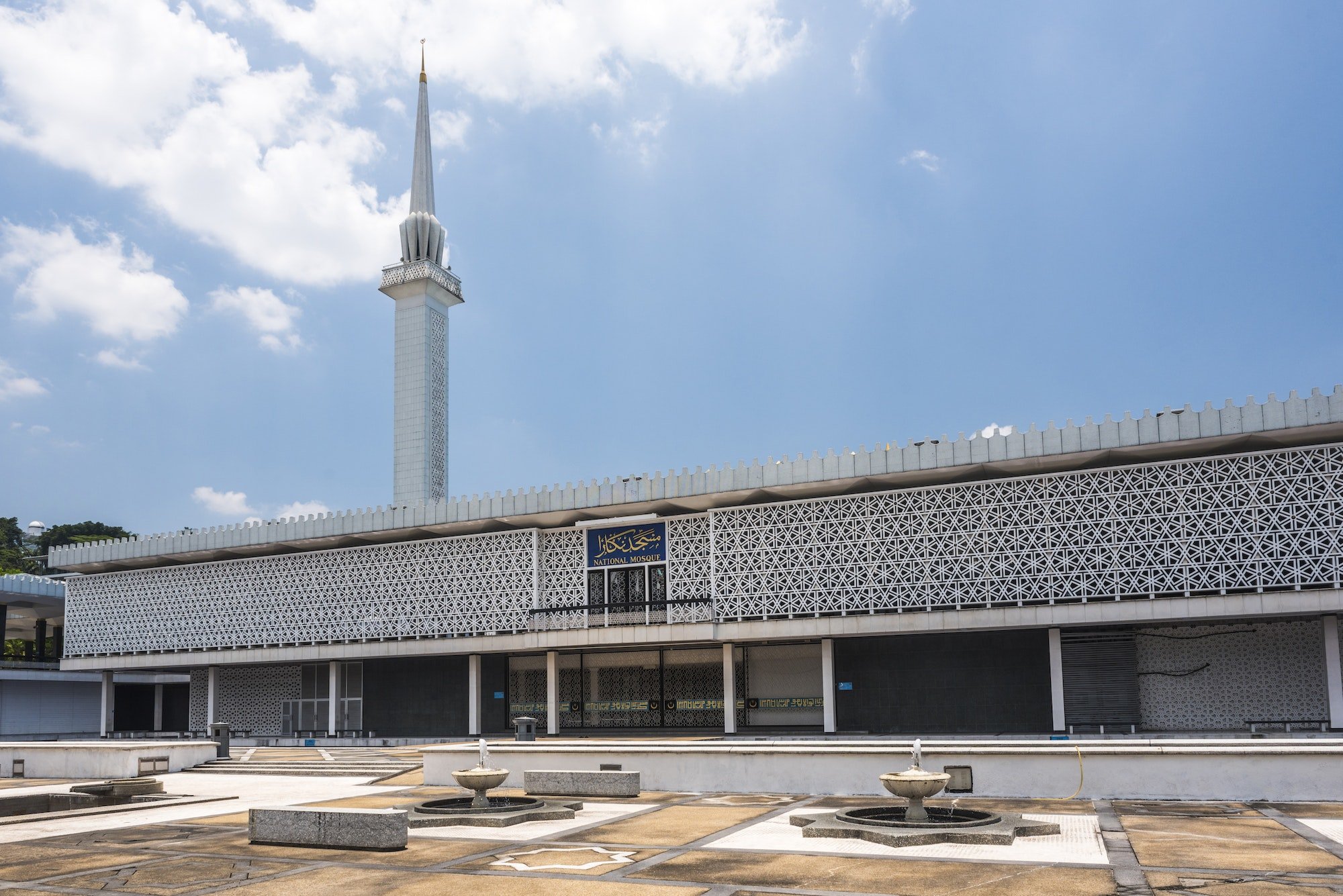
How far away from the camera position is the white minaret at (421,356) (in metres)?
50.1

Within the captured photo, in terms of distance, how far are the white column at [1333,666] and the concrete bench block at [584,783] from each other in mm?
17282


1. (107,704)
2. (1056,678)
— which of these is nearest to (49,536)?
(107,704)

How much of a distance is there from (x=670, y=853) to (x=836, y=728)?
64.8 feet

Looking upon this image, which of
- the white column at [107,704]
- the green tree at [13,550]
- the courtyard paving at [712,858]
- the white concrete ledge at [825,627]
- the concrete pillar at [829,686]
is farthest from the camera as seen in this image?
the green tree at [13,550]

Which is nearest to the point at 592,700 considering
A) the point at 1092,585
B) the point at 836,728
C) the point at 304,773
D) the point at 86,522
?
the point at 836,728

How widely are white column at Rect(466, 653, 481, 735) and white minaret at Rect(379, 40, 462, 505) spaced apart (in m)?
15.4

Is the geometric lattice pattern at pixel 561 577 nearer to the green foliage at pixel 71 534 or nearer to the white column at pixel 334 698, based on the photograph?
the white column at pixel 334 698

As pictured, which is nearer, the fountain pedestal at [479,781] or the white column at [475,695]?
the fountain pedestal at [479,781]

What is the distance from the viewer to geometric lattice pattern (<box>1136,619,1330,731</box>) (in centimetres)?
2603

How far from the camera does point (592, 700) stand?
34.5 m

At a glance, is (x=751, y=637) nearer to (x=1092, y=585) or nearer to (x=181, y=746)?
(x=1092, y=585)

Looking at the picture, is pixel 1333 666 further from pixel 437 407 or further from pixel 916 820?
pixel 437 407

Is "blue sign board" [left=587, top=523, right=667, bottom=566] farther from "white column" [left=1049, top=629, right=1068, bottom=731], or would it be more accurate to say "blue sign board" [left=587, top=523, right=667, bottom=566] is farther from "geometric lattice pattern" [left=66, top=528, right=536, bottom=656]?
"white column" [left=1049, top=629, right=1068, bottom=731]

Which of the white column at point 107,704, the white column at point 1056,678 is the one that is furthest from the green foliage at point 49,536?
the white column at point 1056,678
